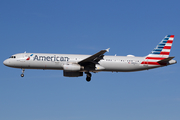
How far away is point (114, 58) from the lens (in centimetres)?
5444

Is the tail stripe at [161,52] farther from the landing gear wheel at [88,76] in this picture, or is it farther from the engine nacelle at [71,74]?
the engine nacelle at [71,74]

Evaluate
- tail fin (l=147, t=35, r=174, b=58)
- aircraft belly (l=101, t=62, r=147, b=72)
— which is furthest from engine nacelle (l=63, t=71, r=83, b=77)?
tail fin (l=147, t=35, r=174, b=58)

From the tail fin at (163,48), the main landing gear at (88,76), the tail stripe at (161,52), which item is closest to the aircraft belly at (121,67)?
the tail stripe at (161,52)

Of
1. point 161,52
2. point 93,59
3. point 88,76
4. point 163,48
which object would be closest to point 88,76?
point 88,76

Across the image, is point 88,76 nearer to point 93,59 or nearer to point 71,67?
point 93,59

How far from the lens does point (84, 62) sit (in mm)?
52844

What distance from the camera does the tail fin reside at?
5687cm

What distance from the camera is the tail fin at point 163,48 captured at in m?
56.9

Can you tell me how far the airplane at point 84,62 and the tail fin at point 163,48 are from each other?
0.36m

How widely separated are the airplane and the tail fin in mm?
359

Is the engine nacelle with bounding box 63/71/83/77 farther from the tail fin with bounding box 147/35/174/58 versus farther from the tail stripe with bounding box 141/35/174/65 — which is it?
the tail fin with bounding box 147/35/174/58

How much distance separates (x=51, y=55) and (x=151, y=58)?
17.7m

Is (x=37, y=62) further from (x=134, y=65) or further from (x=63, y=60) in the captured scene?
(x=134, y=65)

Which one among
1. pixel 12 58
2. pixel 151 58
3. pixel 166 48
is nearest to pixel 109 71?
pixel 151 58
